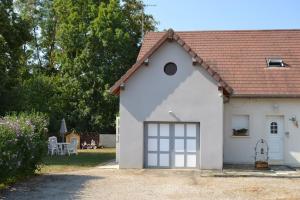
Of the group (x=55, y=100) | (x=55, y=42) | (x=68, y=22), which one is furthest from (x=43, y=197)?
(x=55, y=42)

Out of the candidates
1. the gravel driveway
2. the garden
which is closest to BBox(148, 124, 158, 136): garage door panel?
the gravel driveway

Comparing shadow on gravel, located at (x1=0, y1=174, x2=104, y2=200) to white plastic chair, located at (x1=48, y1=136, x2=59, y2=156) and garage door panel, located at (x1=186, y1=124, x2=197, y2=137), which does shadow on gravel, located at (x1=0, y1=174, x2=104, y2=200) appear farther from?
white plastic chair, located at (x1=48, y1=136, x2=59, y2=156)

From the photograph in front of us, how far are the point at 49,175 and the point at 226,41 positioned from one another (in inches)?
535

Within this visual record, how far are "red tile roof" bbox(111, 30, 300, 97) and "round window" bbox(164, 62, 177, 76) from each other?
9.10 feet

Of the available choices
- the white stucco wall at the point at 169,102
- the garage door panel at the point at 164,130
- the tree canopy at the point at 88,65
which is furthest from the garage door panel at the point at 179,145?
the tree canopy at the point at 88,65

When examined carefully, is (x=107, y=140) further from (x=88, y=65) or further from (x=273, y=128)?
(x=273, y=128)

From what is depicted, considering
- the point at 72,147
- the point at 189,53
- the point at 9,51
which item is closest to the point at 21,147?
the point at 189,53

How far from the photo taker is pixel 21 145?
1623cm

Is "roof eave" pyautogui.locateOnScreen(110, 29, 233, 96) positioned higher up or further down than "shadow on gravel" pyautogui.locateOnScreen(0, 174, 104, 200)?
higher up

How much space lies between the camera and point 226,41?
1089 inches

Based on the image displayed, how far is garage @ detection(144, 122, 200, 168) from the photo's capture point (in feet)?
70.6

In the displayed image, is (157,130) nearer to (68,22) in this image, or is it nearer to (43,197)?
(43,197)

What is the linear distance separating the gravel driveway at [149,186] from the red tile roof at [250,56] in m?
6.30

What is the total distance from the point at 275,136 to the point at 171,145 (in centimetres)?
578
